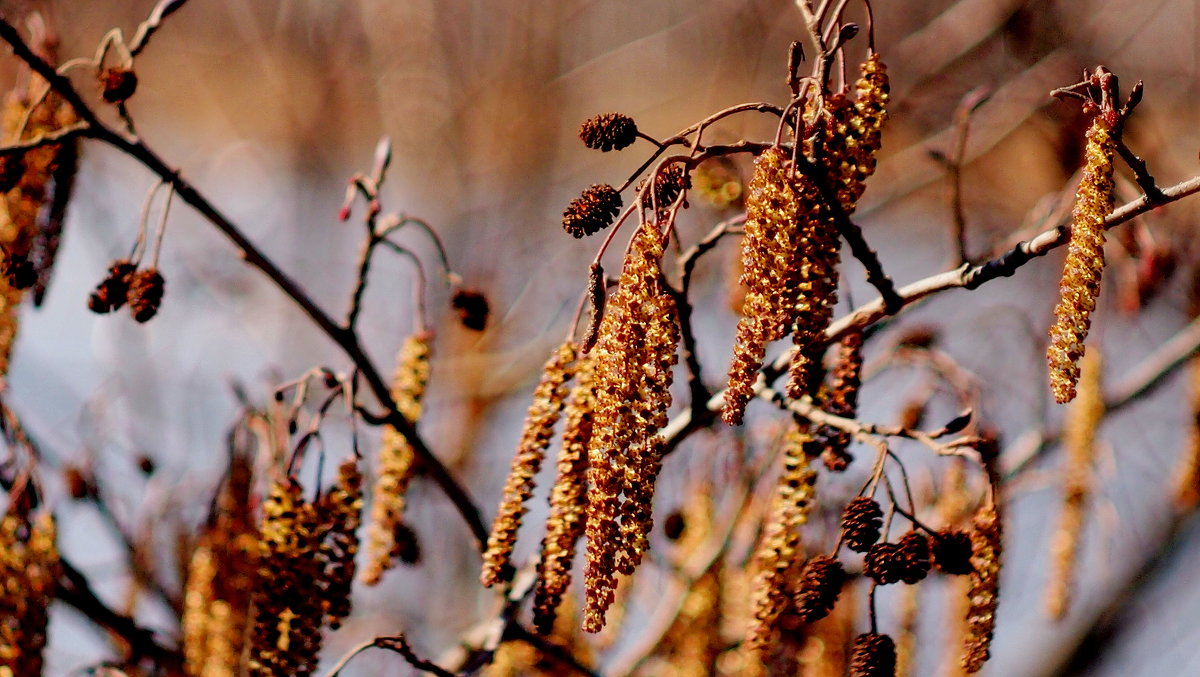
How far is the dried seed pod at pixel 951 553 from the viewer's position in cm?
137

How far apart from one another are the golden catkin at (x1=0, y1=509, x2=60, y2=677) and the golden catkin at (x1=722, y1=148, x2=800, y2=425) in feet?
4.03

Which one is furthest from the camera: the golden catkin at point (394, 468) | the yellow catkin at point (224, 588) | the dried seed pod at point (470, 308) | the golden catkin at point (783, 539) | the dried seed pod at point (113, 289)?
the yellow catkin at point (224, 588)

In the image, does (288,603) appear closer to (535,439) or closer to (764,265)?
(535,439)

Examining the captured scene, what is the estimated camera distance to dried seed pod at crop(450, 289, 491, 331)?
1901 millimetres

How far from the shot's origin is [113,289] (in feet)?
5.40

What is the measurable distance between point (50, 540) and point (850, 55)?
13.2 ft

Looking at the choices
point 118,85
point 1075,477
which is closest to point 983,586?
point 118,85

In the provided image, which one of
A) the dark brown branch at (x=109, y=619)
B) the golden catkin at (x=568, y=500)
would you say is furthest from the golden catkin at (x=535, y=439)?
the dark brown branch at (x=109, y=619)

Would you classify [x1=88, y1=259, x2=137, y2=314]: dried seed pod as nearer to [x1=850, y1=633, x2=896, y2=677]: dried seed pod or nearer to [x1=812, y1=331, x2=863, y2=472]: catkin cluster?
[x1=812, y1=331, x2=863, y2=472]: catkin cluster

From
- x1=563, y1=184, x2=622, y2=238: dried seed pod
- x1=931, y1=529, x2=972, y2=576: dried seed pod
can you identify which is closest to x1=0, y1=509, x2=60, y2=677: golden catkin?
x1=563, y1=184, x2=622, y2=238: dried seed pod

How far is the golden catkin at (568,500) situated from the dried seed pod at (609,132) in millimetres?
271

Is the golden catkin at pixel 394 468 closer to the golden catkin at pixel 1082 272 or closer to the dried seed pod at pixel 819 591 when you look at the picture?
the dried seed pod at pixel 819 591

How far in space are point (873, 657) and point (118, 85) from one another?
1.21 m

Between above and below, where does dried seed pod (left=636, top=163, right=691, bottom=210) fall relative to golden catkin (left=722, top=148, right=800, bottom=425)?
above
